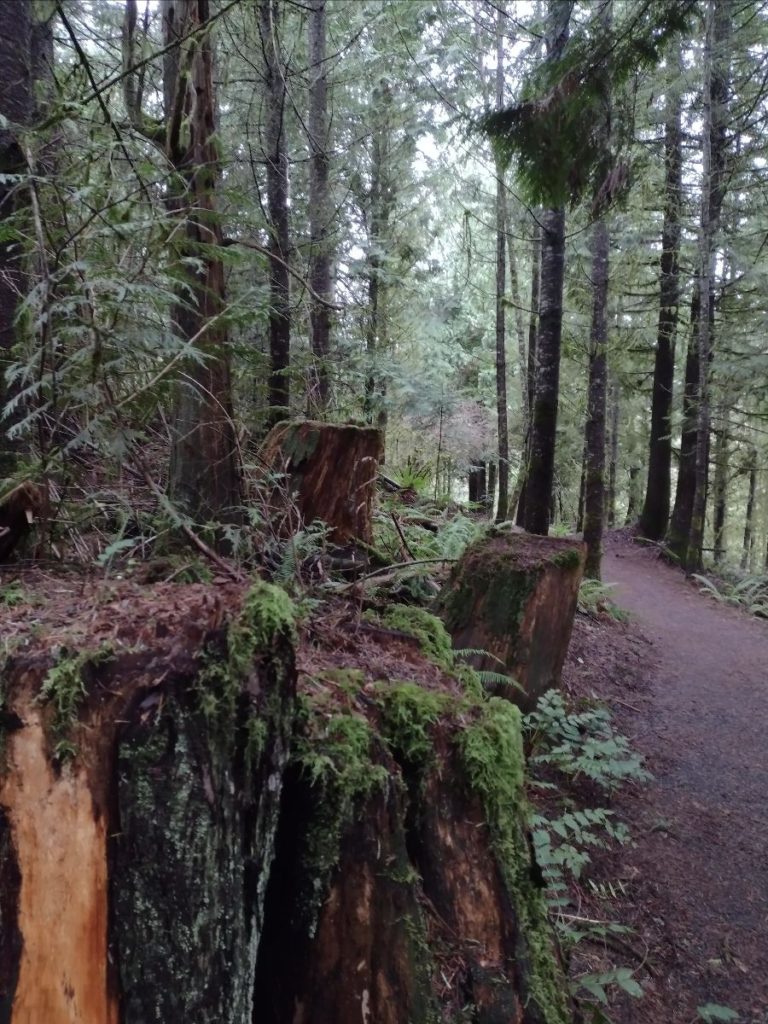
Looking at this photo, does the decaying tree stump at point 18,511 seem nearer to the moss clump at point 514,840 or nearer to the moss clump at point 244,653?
the moss clump at point 244,653

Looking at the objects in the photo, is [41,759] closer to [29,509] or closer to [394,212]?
[29,509]

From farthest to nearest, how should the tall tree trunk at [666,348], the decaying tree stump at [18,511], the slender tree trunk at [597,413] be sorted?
1. the tall tree trunk at [666,348]
2. the slender tree trunk at [597,413]
3. the decaying tree stump at [18,511]

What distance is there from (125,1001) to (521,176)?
19.1 feet

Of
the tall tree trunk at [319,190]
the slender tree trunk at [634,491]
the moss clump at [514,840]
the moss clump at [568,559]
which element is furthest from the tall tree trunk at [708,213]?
the slender tree trunk at [634,491]

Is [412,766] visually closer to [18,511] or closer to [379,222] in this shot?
[18,511]

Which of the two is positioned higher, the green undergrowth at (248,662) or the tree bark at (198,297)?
the tree bark at (198,297)

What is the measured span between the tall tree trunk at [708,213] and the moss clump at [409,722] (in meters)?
13.1

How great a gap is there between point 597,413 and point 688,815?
7.81 metres

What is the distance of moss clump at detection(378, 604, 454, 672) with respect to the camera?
3.54 m

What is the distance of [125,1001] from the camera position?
1889mm

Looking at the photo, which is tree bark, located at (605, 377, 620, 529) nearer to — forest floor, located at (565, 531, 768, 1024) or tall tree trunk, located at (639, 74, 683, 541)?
tall tree trunk, located at (639, 74, 683, 541)

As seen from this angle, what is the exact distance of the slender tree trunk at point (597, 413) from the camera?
37.7ft

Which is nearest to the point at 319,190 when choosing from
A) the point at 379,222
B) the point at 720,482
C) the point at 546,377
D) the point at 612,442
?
the point at 546,377

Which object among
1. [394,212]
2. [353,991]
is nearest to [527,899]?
[353,991]
